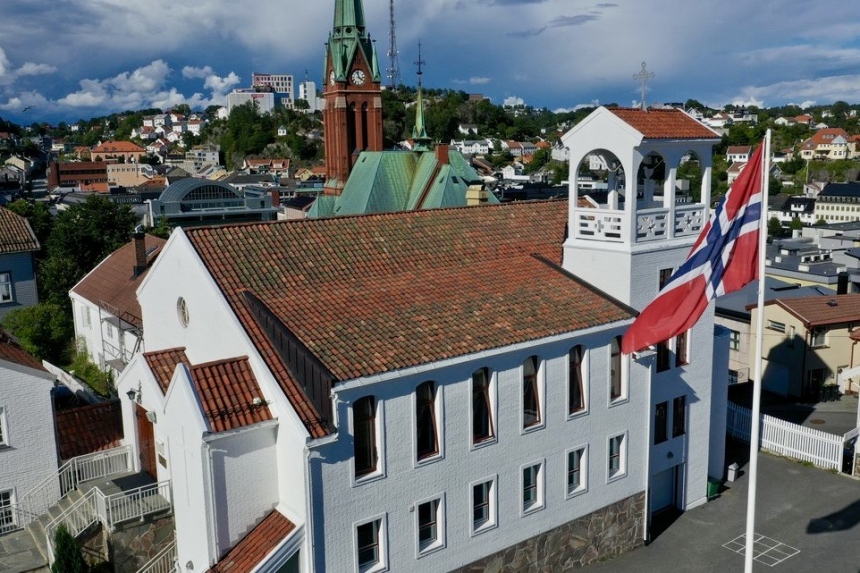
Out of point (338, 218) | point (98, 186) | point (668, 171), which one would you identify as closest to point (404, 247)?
point (338, 218)

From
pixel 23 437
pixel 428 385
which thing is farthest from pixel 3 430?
pixel 428 385

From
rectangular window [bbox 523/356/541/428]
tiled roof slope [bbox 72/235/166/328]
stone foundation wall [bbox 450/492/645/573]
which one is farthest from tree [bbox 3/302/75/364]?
rectangular window [bbox 523/356/541/428]

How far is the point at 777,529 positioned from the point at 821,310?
664 inches

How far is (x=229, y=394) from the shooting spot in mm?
15930

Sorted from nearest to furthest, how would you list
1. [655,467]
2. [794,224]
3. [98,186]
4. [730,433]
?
[655,467]
[730,433]
[794,224]
[98,186]

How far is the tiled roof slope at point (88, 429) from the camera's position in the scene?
858 inches

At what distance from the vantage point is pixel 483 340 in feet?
57.0

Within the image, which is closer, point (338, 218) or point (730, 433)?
point (338, 218)

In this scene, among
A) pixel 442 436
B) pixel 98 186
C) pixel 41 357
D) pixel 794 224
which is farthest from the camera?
pixel 98 186

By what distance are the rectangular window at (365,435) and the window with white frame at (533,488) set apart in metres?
4.48

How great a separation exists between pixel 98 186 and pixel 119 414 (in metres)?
136

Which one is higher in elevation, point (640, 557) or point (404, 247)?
point (404, 247)

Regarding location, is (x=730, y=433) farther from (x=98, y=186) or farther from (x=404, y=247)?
(x=98, y=186)

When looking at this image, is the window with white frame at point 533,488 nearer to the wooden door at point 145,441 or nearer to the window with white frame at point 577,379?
the window with white frame at point 577,379
